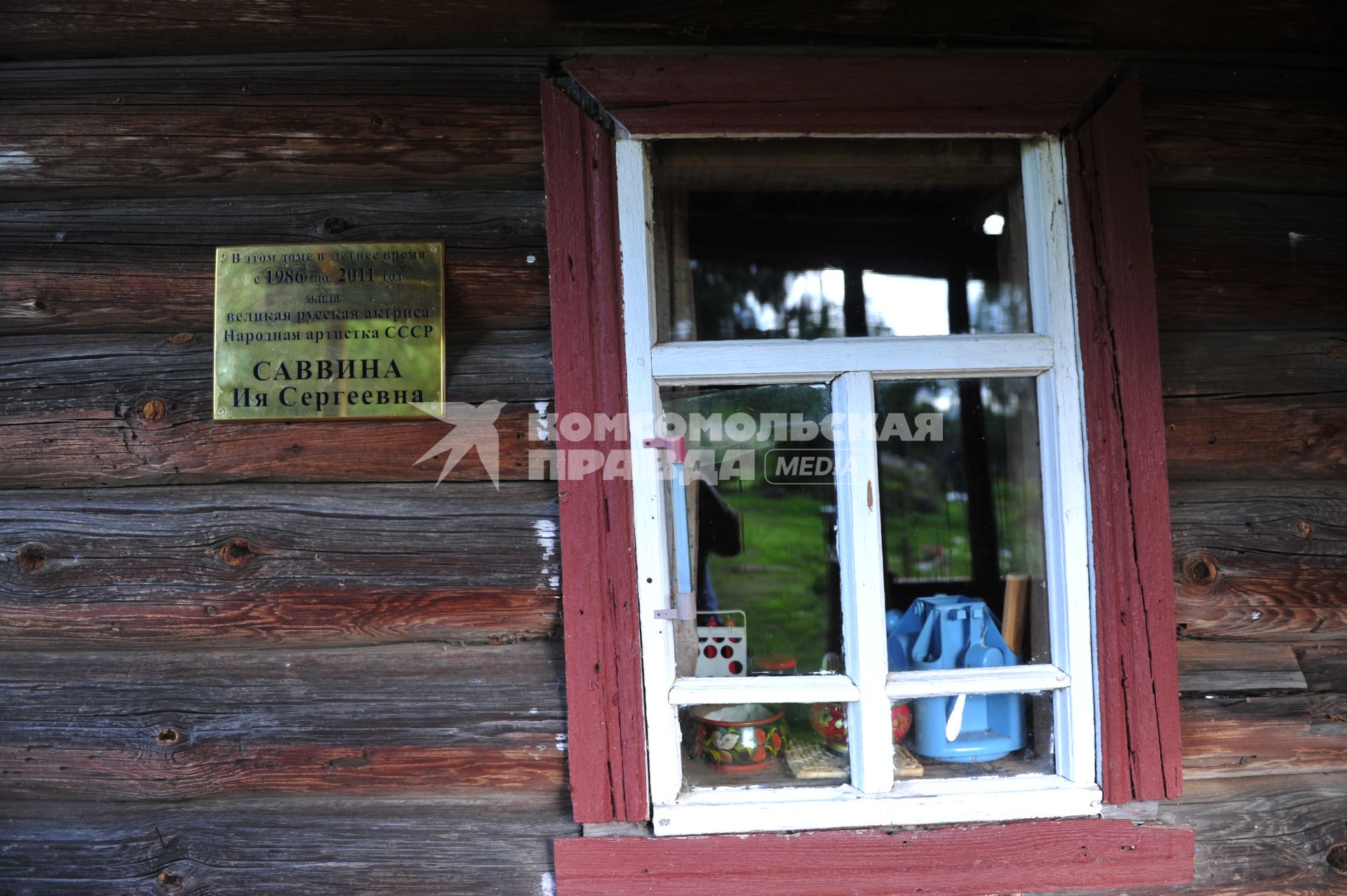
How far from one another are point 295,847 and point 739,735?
0.82 m

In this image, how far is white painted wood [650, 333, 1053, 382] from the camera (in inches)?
58.7

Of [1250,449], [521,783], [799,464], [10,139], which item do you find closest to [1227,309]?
[1250,449]

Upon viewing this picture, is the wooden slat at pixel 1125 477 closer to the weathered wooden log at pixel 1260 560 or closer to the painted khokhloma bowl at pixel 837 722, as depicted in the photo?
the weathered wooden log at pixel 1260 560

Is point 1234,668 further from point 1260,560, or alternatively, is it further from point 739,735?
point 739,735

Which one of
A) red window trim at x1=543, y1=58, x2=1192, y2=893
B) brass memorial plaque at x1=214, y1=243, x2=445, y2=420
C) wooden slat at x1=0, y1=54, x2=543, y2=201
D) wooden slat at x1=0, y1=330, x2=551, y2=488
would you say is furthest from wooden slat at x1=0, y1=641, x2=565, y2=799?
wooden slat at x1=0, y1=54, x2=543, y2=201

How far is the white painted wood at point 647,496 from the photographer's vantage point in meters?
1.46

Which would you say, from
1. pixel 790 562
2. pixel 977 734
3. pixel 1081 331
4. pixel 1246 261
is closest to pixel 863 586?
pixel 790 562

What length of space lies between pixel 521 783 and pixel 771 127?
4.16 feet

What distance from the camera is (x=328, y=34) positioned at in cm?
155

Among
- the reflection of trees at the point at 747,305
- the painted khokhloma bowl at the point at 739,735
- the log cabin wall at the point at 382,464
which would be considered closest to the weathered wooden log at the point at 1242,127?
the log cabin wall at the point at 382,464

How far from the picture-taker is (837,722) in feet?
5.00

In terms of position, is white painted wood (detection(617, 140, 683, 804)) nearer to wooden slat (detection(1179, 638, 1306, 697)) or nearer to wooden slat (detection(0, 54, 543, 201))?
wooden slat (detection(0, 54, 543, 201))

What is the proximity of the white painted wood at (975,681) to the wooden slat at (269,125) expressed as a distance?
114 cm

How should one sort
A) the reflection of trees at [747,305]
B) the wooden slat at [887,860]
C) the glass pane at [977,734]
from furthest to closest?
the reflection of trees at [747,305] < the glass pane at [977,734] < the wooden slat at [887,860]
